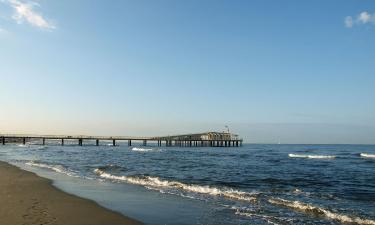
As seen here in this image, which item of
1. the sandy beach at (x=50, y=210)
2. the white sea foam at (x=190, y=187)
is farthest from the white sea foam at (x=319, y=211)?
the sandy beach at (x=50, y=210)

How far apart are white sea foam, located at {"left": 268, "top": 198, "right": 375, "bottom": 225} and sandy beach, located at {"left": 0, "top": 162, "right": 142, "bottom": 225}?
5.28 metres

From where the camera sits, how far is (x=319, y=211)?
40.5 feet

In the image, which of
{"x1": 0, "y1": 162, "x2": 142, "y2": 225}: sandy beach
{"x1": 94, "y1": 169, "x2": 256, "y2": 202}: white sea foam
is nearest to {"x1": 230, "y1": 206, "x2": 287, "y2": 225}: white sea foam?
{"x1": 94, "y1": 169, "x2": 256, "y2": 202}: white sea foam

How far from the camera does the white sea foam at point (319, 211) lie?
1115 centimetres

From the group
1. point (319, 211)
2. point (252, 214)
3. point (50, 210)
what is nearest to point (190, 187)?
point (252, 214)

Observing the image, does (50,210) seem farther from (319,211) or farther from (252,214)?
(319,211)

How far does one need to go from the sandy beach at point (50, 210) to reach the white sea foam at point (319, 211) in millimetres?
5284

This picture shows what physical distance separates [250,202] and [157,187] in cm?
519

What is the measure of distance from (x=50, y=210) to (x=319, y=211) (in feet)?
24.3

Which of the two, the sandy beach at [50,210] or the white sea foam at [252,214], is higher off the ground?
the sandy beach at [50,210]

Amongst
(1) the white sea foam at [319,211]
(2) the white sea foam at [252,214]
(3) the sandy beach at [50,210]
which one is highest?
(3) the sandy beach at [50,210]

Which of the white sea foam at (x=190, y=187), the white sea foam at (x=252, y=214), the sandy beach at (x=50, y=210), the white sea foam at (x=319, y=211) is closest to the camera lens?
the sandy beach at (x=50, y=210)

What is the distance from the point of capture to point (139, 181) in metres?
20.7

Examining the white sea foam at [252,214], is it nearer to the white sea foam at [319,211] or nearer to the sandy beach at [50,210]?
the white sea foam at [319,211]
